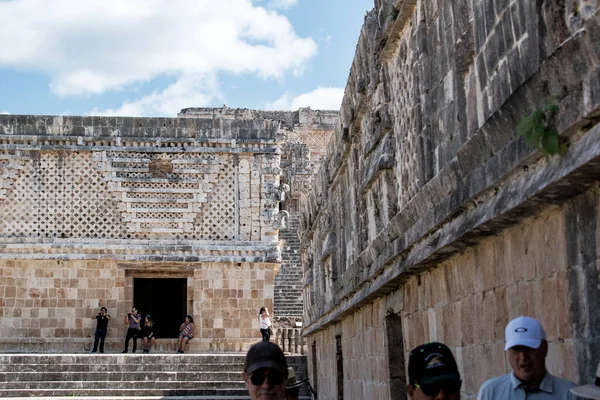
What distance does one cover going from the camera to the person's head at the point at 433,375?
8.47 ft

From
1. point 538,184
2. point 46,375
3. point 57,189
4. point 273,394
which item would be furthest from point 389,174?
point 57,189

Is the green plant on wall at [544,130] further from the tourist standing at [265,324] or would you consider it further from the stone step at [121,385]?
the tourist standing at [265,324]

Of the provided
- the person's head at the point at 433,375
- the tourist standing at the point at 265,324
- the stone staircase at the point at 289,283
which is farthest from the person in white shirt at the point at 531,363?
the stone staircase at the point at 289,283

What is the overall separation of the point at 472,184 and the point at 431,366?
1791mm

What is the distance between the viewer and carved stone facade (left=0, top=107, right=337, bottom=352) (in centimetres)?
1652

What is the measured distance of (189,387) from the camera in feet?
44.9

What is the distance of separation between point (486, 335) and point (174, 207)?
43.8ft

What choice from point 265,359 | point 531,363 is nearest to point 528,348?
point 531,363

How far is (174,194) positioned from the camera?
17.3 metres

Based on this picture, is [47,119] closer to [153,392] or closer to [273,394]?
[153,392]

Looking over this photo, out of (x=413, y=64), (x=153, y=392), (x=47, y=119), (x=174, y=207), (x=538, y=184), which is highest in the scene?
(x=47, y=119)

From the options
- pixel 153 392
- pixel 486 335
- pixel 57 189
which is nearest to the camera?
pixel 486 335

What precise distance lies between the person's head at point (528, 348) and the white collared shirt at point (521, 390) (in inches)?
1.5

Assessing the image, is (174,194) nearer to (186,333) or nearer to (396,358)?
(186,333)
